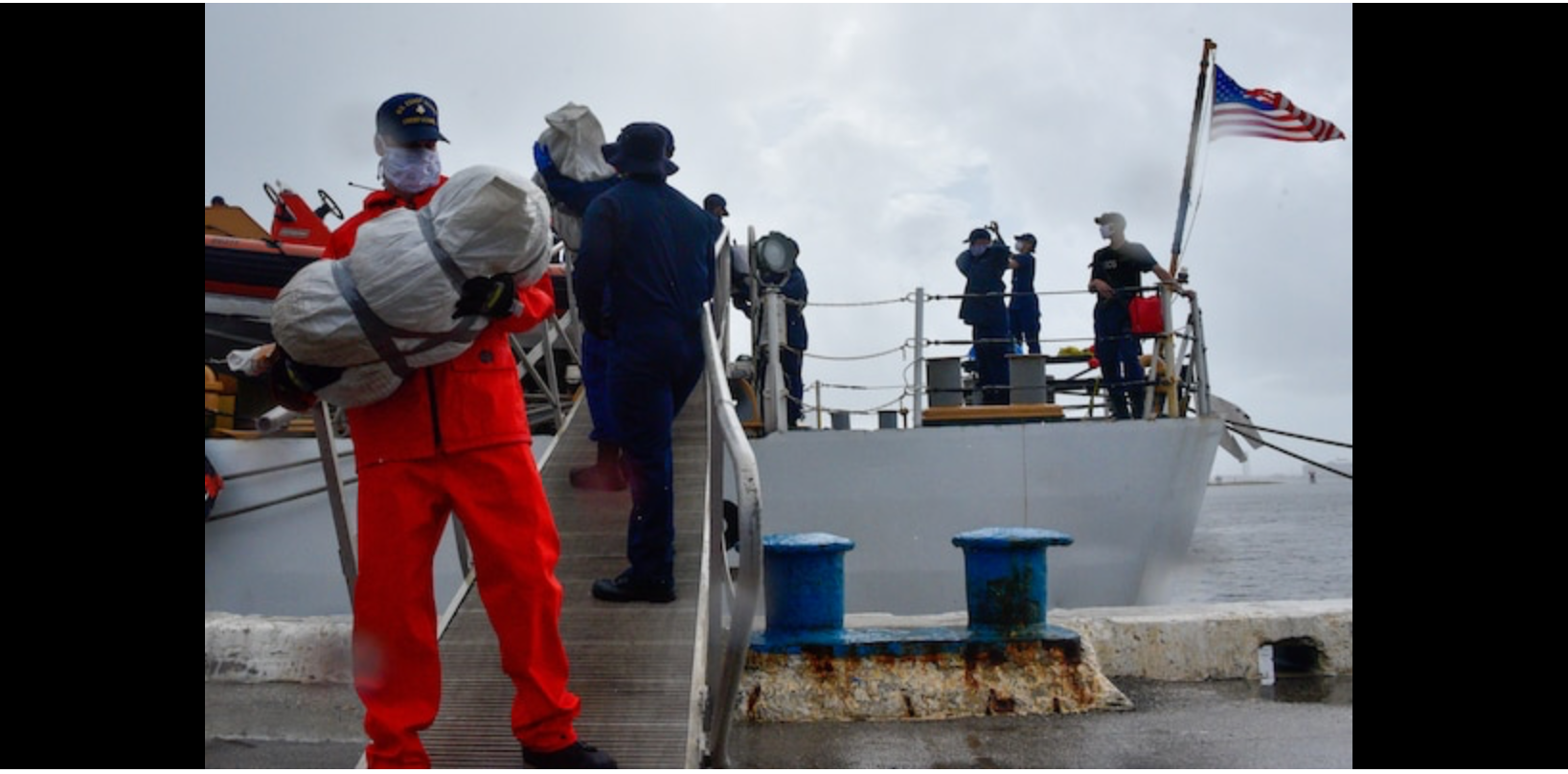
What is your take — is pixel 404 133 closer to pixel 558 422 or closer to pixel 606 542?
pixel 606 542

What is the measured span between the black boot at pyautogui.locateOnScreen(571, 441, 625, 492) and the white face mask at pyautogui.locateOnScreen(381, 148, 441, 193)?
6.10 feet

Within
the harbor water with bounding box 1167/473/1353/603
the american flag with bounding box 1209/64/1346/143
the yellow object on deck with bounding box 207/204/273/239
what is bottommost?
the harbor water with bounding box 1167/473/1353/603

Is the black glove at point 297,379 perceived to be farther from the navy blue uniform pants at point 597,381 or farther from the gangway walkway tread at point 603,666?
the navy blue uniform pants at point 597,381

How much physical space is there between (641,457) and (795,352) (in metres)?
5.50

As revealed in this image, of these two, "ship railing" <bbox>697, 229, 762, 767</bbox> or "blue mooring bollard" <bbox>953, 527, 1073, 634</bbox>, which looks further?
"blue mooring bollard" <bbox>953, 527, 1073, 634</bbox>

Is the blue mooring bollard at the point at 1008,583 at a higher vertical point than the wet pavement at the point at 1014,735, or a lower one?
higher

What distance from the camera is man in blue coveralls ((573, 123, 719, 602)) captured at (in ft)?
12.9

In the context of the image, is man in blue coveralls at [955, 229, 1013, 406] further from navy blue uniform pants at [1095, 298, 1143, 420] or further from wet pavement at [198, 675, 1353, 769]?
wet pavement at [198, 675, 1353, 769]

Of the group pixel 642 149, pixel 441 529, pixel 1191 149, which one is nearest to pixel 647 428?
pixel 642 149

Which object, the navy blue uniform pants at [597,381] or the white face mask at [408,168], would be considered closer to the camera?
the white face mask at [408,168]

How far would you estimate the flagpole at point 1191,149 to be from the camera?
1013 centimetres

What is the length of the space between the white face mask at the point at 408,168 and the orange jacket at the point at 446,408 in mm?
176

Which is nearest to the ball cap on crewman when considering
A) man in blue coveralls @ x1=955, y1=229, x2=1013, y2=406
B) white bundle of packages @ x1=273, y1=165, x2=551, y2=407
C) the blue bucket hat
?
white bundle of packages @ x1=273, y1=165, x2=551, y2=407

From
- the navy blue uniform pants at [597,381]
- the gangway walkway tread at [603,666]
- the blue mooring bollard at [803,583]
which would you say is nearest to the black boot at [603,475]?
the navy blue uniform pants at [597,381]
